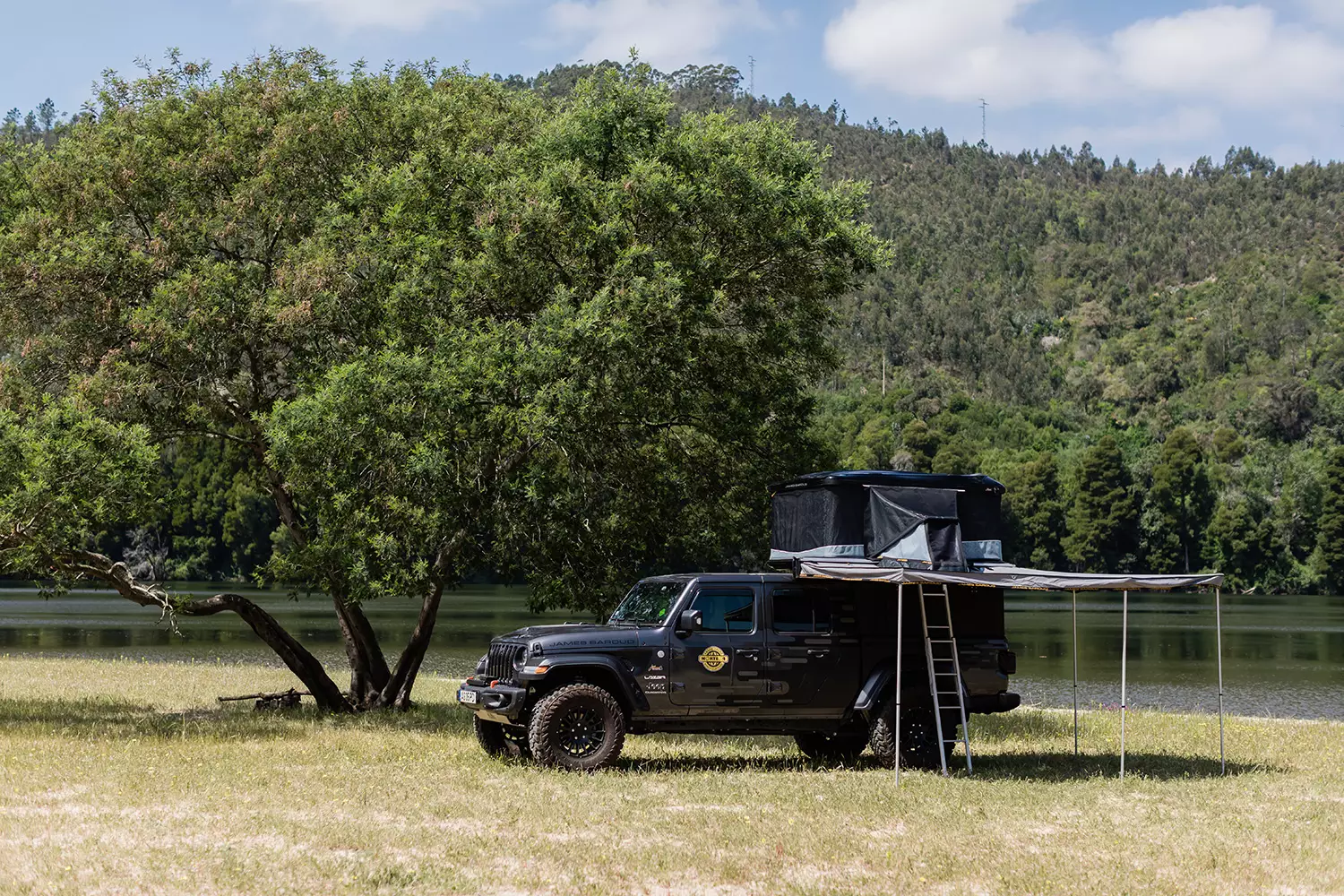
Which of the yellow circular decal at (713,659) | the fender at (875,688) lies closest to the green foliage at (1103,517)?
the fender at (875,688)

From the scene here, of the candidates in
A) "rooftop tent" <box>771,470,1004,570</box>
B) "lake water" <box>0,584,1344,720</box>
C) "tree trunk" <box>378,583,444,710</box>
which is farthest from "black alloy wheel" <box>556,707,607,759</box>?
"lake water" <box>0,584,1344,720</box>

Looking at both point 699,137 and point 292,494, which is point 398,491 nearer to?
point 292,494

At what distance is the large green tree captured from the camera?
19.7 meters

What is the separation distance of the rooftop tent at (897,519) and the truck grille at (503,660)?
11.9 ft

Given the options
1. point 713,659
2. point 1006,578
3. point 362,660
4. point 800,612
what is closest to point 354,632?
point 362,660

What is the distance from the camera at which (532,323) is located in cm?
2023

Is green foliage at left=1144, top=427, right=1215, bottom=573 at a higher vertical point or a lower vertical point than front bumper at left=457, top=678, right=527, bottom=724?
higher

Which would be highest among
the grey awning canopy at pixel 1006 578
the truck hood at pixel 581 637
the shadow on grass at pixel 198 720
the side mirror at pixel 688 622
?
the grey awning canopy at pixel 1006 578

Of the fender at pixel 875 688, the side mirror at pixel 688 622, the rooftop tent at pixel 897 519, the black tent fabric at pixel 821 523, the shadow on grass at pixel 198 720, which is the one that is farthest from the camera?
the shadow on grass at pixel 198 720

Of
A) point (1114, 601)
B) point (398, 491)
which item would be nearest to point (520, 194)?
point (398, 491)

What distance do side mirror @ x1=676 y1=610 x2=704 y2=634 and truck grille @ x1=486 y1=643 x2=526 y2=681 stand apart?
5.95 ft

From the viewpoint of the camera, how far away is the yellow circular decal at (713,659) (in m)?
15.8

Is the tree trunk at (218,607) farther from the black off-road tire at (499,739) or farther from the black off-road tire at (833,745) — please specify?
the black off-road tire at (833,745)

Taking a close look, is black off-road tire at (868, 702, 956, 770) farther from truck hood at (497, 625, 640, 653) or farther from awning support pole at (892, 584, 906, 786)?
truck hood at (497, 625, 640, 653)
